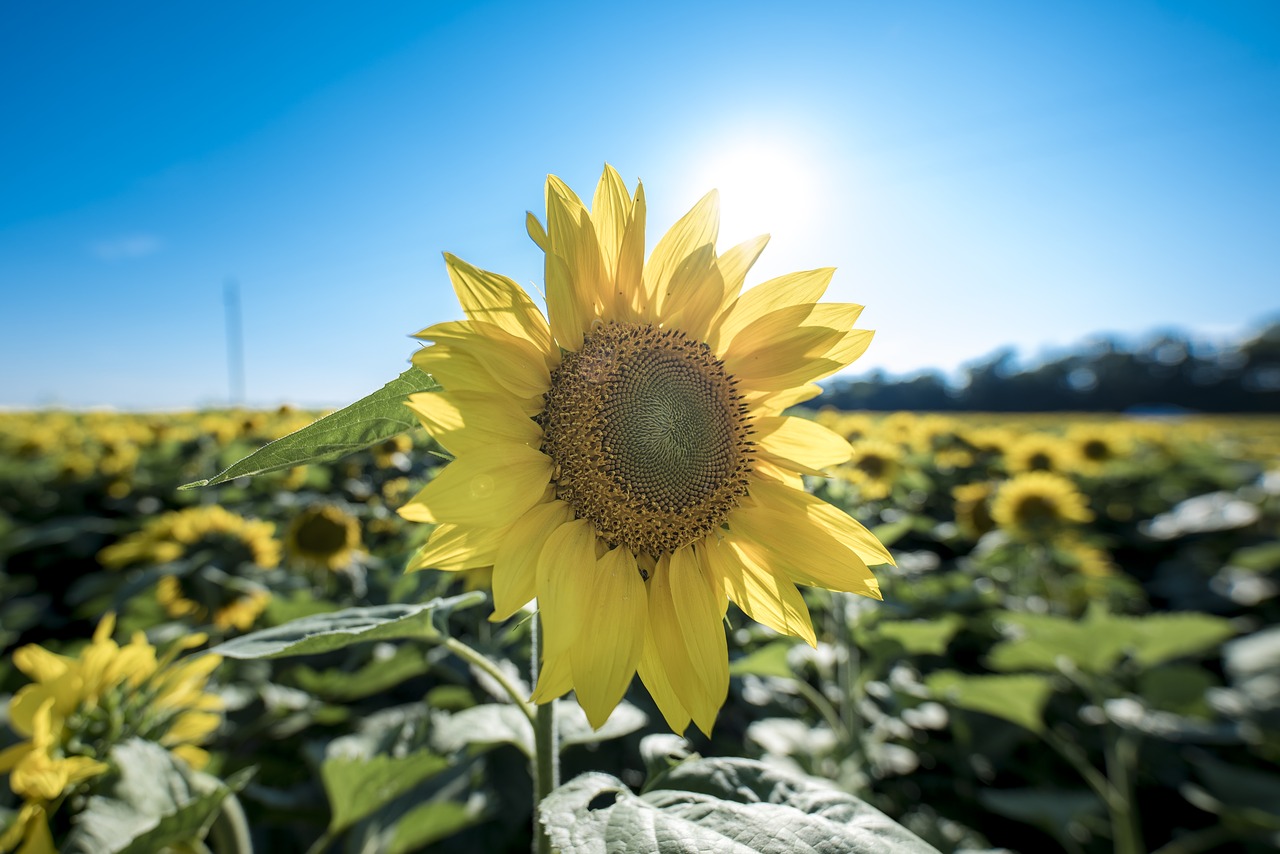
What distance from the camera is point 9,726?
2.10 m

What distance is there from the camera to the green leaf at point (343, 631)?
0.95 meters

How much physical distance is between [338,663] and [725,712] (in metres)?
1.80

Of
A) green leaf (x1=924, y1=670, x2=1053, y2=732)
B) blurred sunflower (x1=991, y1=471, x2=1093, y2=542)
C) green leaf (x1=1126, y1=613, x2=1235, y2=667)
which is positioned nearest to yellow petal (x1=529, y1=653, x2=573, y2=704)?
green leaf (x1=924, y1=670, x2=1053, y2=732)

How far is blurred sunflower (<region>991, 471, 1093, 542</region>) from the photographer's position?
4.82 metres

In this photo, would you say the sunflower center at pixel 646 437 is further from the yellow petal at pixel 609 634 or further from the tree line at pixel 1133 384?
the tree line at pixel 1133 384

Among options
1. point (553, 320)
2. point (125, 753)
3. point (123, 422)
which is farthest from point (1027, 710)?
point (123, 422)

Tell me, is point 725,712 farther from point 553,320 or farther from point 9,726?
point 9,726

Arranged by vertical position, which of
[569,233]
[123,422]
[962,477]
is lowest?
[962,477]

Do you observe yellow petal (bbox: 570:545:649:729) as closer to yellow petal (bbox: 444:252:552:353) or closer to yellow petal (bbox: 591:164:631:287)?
yellow petal (bbox: 444:252:552:353)

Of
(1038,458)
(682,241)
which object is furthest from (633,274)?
(1038,458)

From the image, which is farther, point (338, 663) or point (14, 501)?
point (14, 501)

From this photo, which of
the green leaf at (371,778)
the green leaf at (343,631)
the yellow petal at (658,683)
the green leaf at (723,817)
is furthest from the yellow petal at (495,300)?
the green leaf at (371,778)

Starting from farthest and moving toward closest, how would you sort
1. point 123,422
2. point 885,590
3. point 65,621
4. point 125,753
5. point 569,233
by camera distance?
point 123,422
point 65,621
point 885,590
point 125,753
point 569,233

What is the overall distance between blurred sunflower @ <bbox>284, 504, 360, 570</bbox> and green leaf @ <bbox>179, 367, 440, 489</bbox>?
266 centimetres
